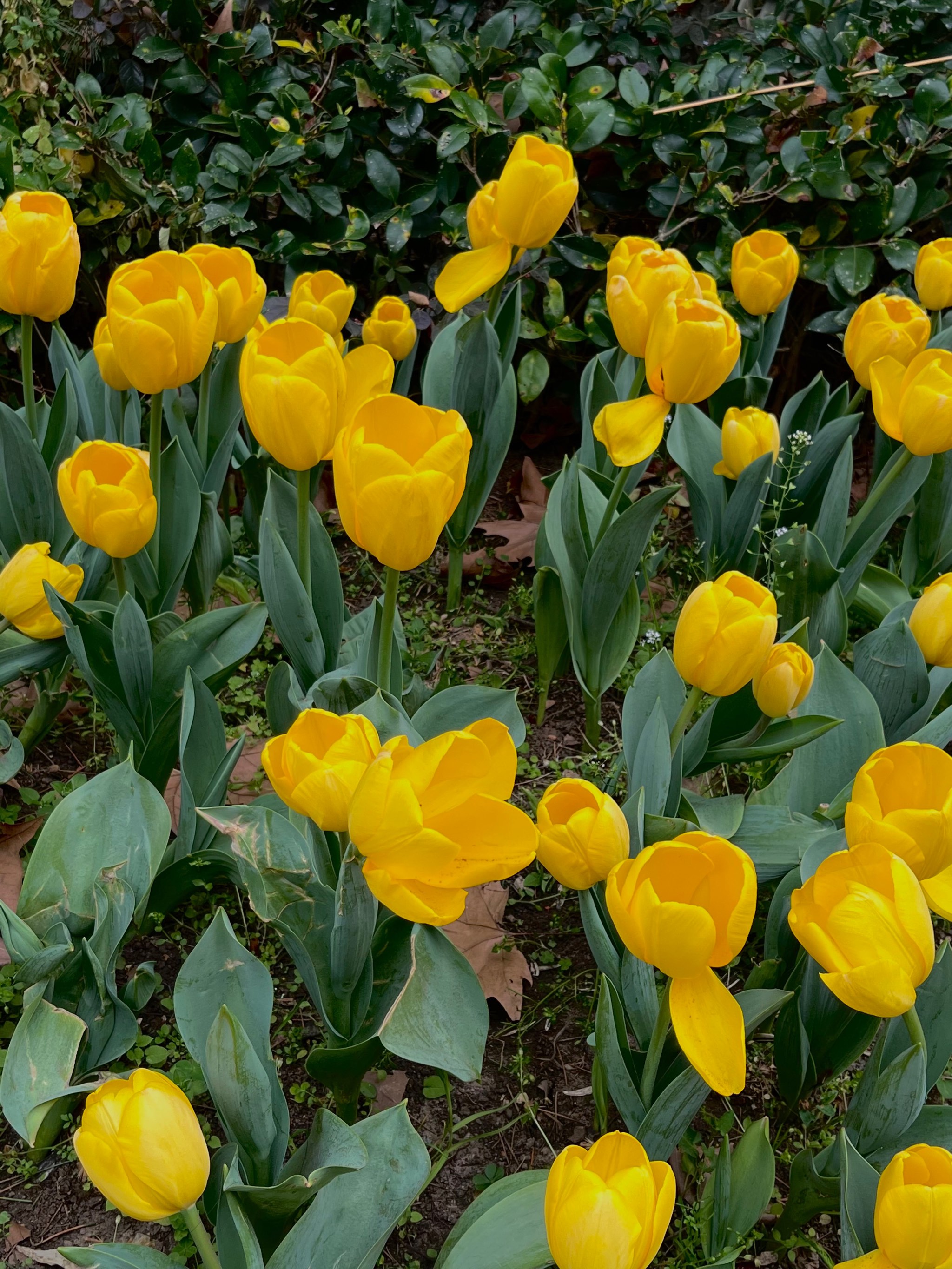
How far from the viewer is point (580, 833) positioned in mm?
1155

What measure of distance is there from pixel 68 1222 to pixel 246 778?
2.64 ft

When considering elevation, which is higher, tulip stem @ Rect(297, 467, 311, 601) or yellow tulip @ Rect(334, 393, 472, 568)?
yellow tulip @ Rect(334, 393, 472, 568)

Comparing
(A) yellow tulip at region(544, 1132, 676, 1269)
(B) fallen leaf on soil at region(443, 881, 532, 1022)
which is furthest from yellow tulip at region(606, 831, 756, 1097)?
(B) fallen leaf on soil at region(443, 881, 532, 1022)

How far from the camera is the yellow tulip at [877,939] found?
97 cm

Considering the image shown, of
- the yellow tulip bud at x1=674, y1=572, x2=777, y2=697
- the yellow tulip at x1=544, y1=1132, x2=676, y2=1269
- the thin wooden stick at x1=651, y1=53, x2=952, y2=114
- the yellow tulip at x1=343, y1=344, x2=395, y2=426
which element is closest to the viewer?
the yellow tulip at x1=544, y1=1132, x2=676, y2=1269

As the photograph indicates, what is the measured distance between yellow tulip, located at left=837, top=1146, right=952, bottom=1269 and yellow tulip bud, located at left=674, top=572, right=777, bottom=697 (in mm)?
540

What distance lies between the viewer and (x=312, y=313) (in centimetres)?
194

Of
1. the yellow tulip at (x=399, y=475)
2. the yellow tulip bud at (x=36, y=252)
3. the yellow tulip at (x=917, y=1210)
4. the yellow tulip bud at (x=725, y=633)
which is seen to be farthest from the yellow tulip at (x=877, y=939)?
the yellow tulip bud at (x=36, y=252)

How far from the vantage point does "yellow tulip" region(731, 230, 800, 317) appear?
2197mm

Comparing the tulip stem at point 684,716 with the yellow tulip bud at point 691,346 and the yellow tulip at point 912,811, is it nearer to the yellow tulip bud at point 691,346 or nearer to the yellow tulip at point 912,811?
the yellow tulip at point 912,811

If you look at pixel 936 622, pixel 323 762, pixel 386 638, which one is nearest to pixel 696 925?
pixel 323 762

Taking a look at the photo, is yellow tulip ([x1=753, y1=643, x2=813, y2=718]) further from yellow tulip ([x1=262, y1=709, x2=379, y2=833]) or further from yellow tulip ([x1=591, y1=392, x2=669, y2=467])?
yellow tulip ([x1=262, y1=709, x2=379, y2=833])

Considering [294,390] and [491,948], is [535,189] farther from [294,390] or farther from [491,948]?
[491,948]

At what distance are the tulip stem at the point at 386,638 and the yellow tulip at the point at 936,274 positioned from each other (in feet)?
4.56
